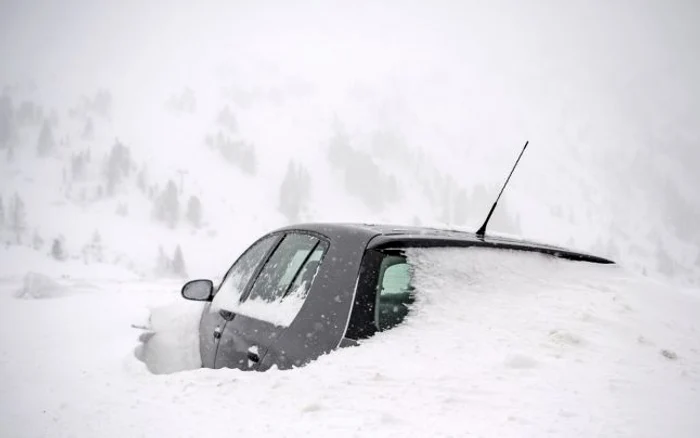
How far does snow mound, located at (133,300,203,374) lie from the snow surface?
0.87 m

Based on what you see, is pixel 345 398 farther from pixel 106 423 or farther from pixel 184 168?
pixel 184 168

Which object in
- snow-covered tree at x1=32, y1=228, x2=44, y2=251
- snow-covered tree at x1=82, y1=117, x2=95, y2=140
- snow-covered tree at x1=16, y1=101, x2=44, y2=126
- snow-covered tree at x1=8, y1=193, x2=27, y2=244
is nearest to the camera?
snow-covered tree at x1=32, y1=228, x2=44, y2=251

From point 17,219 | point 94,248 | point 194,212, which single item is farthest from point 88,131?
point 94,248

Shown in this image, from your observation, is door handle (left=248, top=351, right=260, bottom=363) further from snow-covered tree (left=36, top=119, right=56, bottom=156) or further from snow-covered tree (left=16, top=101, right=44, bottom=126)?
snow-covered tree (left=16, top=101, right=44, bottom=126)

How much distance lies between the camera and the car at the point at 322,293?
86.9 inches

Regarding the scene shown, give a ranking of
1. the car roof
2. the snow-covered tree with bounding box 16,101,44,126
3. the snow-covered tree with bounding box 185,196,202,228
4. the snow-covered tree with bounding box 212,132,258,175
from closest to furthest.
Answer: the car roof < the snow-covered tree with bounding box 185,196,202,228 < the snow-covered tree with bounding box 16,101,44,126 < the snow-covered tree with bounding box 212,132,258,175

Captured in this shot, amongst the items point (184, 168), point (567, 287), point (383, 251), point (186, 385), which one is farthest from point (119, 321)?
point (184, 168)

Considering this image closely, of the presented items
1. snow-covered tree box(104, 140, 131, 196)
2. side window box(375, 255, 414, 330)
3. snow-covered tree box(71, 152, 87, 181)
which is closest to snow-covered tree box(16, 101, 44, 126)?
snow-covered tree box(71, 152, 87, 181)

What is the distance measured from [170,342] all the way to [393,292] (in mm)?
2962

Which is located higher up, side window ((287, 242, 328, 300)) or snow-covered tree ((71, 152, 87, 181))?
side window ((287, 242, 328, 300))

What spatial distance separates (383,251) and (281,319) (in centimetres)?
72

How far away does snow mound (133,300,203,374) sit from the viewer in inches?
153

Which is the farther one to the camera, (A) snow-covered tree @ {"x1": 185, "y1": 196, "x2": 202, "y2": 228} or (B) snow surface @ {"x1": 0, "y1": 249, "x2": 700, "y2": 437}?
(A) snow-covered tree @ {"x1": 185, "y1": 196, "x2": 202, "y2": 228}

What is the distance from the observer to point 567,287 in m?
2.45
